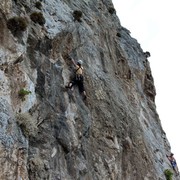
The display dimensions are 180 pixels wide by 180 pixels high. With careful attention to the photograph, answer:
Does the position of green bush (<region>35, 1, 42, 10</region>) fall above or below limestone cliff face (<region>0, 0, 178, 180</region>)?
above

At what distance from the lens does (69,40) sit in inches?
1112

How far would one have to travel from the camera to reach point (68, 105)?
2373 cm

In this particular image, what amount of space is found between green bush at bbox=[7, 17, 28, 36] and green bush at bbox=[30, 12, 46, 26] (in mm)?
3203

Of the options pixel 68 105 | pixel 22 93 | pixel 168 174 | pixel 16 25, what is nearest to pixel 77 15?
pixel 16 25

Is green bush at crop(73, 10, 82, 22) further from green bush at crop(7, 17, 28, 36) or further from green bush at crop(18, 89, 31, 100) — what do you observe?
green bush at crop(18, 89, 31, 100)

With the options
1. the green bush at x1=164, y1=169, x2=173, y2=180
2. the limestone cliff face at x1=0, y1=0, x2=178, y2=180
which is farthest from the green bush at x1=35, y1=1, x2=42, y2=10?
the green bush at x1=164, y1=169, x2=173, y2=180

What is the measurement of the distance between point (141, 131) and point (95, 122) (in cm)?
624

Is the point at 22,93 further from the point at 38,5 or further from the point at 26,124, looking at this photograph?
the point at 38,5

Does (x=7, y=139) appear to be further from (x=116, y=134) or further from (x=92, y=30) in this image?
(x=92, y=30)

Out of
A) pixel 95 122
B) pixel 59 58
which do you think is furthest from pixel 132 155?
pixel 59 58

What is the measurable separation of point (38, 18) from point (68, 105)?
20.6ft

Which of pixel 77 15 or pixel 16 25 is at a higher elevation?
pixel 77 15

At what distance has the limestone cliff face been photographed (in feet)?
62.8

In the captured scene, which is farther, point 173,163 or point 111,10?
point 111,10
